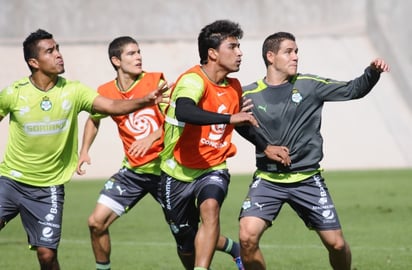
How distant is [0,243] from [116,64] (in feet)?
14.0

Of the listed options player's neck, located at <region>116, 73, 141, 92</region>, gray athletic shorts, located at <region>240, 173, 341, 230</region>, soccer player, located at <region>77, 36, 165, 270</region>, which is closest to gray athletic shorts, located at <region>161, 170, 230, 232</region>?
gray athletic shorts, located at <region>240, 173, 341, 230</region>

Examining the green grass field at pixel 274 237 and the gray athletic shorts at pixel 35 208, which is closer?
the gray athletic shorts at pixel 35 208

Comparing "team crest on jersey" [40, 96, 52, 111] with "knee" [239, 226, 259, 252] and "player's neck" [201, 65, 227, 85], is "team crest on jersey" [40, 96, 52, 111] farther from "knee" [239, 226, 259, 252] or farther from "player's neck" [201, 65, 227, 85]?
"knee" [239, 226, 259, 252]

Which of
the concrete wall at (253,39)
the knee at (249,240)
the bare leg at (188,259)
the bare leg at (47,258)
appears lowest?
the concrete wall at (253,39)

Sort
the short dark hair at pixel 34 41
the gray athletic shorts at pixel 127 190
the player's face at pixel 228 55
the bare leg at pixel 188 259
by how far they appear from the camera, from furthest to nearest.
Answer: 1. the gray athletic shorts at pixel 127 190
2. the bare leg at pixel 188 259
3. the short dark hair at pixel 34 41
4. the player's face at pixel 228 55

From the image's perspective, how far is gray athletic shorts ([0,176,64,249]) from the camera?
10180 mm

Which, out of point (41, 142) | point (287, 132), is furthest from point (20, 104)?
point (287, 132)

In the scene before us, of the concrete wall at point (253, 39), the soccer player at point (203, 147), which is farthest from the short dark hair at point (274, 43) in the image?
the concrete wall at point (253, 39)

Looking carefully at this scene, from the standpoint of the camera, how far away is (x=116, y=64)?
12.1m

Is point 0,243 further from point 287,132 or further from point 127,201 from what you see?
point 287,132

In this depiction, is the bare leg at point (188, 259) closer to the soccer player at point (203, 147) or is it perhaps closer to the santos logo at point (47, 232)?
the soccer player at point (203, 147)

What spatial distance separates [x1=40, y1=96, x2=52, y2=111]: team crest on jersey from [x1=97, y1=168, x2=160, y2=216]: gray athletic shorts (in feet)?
Answer: 5.37

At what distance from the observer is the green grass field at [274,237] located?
1260cm

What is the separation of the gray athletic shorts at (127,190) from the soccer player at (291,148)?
156 centimetres
